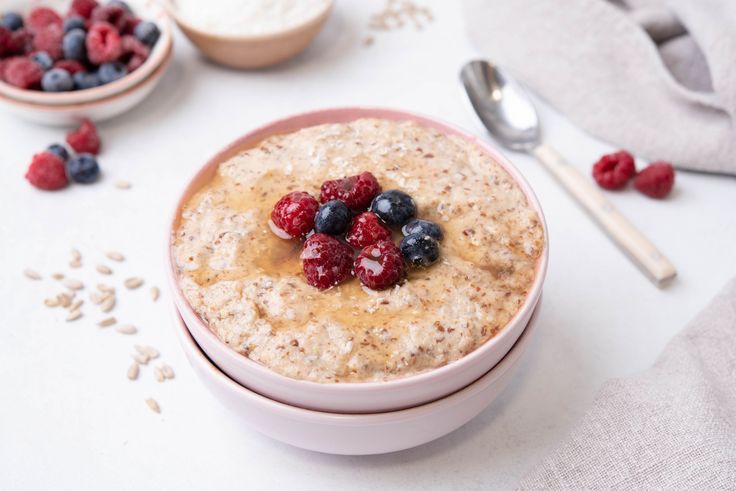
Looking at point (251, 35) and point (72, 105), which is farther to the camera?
point (251, 35)

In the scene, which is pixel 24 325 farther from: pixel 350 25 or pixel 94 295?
pixel 350 25

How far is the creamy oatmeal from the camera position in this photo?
5.89 feet

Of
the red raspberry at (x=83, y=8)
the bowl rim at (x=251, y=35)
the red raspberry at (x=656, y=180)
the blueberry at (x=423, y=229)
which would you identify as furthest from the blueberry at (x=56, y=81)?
the red raspberry at (x=656, y=180)

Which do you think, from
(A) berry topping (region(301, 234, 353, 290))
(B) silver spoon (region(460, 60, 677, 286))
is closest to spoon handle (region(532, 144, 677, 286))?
(B) silver spoon (region(460, 60, 677, 286))

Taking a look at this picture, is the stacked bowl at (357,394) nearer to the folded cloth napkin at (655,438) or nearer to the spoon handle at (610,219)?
the folded cloth napkin at (655,438)

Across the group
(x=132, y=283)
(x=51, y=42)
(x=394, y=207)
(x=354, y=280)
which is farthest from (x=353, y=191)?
(x=51, y=42)

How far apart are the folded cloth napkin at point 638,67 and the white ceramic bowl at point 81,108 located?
144cm

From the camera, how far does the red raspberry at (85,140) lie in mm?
2928

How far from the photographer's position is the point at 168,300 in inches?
97.0

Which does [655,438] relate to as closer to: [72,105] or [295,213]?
[295,213]

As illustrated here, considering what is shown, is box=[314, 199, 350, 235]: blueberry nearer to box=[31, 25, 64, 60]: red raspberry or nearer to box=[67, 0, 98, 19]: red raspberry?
box=[31, 25, 64, 60]: red raspberry

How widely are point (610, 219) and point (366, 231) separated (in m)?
1.04

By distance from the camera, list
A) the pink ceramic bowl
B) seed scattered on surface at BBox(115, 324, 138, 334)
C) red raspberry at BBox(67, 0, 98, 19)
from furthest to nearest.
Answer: red raspberry at BBox(67, 0, 98, 19) < seed scattered on surface at BBox(115, 324, 138, 334) < the pink ceramic bowl

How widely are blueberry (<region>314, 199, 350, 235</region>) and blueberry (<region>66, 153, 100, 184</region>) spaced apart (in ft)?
3.92
